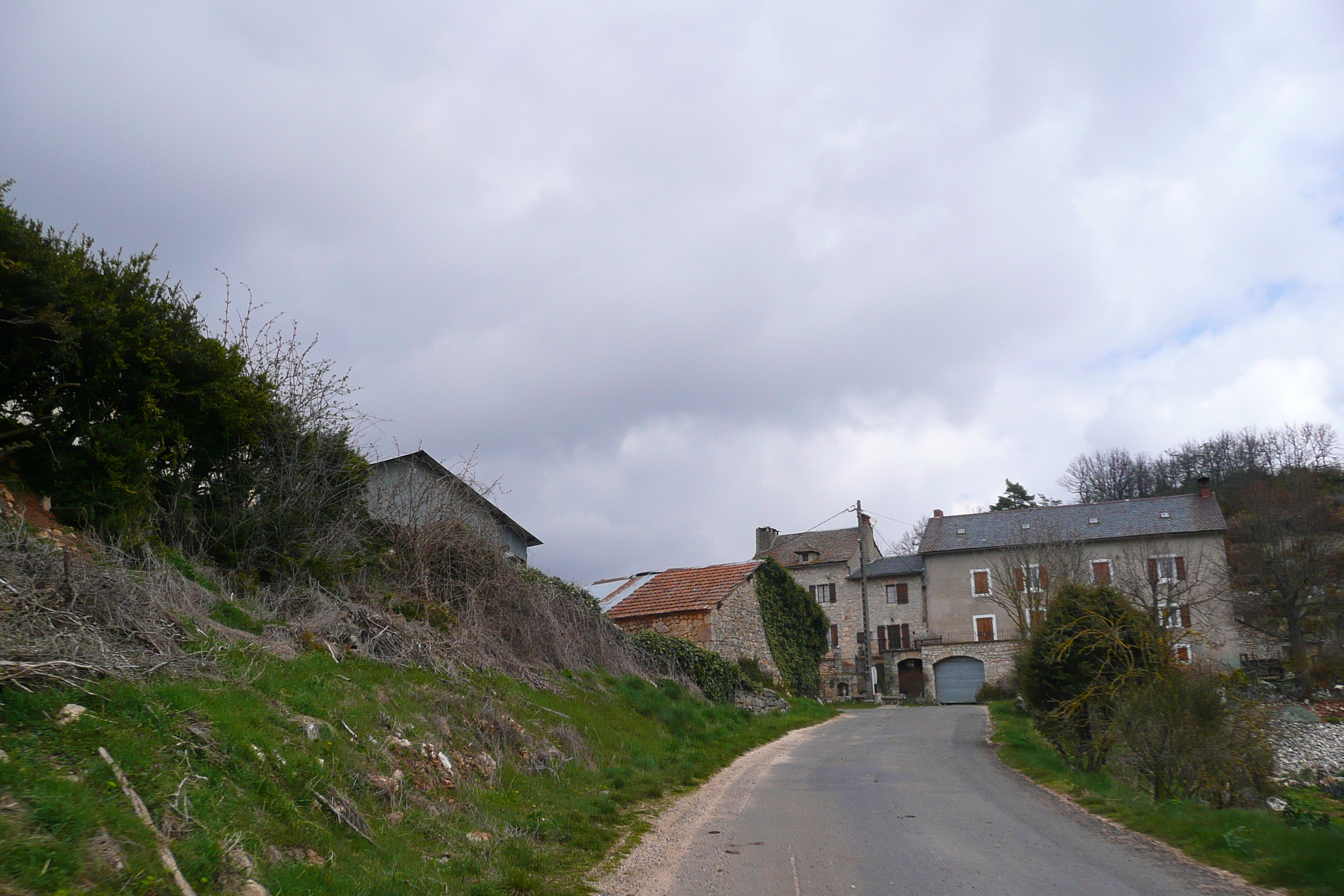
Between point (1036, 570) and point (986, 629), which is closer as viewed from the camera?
point (1036, 570)

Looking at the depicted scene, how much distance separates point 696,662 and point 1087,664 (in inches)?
375

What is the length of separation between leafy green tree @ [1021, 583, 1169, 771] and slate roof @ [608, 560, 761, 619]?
1100 centimetres

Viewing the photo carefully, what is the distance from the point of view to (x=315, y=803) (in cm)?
589

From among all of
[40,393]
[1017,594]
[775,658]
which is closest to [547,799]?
[40,393]

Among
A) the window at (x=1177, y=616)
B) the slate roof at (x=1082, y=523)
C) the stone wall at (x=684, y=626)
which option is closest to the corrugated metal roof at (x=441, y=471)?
the stone wall at (x=684, y=626)

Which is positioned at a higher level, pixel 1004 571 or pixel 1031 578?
pixel 1004 571

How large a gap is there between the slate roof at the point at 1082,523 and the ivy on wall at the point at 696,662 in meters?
23.8

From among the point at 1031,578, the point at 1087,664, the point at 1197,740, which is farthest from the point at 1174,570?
the point at 1197,740

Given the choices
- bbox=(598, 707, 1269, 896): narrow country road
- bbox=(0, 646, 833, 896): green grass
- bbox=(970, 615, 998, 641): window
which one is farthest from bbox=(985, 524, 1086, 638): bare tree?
bbox=(0, 646, 833, 896): green grass

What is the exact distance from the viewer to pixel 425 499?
14562 millimetres

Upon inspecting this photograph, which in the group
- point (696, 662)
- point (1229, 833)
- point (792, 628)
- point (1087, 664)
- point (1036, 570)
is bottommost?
point (1229, 833)

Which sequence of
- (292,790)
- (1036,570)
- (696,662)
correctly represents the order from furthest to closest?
1. (1036,570)
2. (696,662)
3. (292,790)

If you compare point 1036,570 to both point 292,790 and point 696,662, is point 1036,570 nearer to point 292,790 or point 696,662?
point 696,662

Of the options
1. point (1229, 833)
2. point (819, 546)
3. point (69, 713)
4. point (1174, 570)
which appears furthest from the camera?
point (819, 546)
